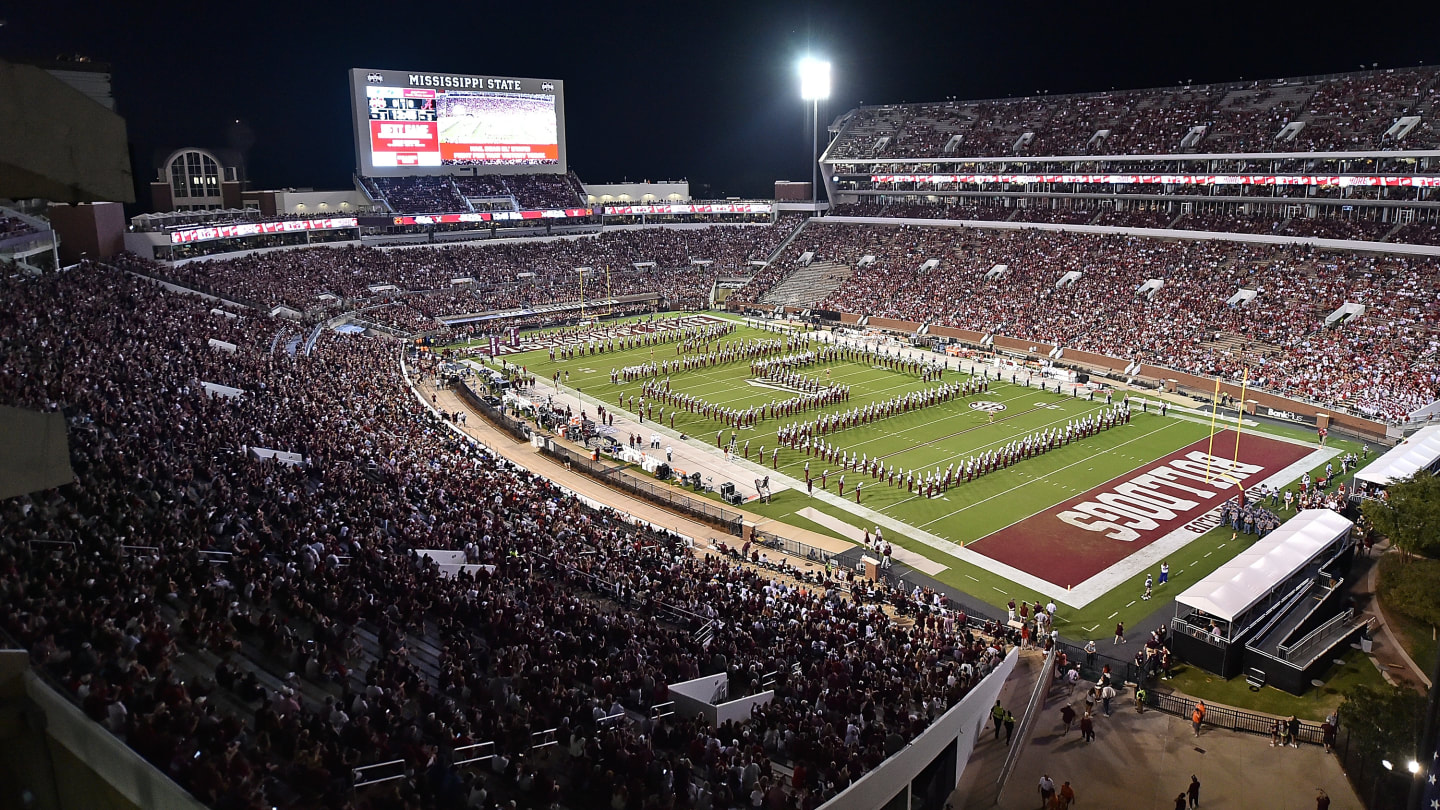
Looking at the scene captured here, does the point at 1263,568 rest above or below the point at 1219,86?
below

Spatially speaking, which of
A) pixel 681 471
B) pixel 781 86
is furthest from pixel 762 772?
pixel 781 86

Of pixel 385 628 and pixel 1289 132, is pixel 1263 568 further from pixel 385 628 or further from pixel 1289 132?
pixel 1289 132

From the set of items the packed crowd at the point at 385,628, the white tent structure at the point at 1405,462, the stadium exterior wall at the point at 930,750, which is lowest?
the stadium exterior wall at the point at 930,750

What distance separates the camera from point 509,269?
57938mm

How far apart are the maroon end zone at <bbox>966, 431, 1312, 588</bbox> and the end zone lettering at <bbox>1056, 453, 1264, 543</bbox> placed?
0.02 m

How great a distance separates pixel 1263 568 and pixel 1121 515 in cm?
618

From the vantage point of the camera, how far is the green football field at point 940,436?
24.5 metres

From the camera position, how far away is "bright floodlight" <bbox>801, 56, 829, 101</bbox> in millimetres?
59562

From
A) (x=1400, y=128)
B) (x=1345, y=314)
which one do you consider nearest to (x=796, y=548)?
(x=1345, y=314)

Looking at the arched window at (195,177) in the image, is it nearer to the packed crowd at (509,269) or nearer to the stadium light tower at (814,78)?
the packed crowd at (509,269)

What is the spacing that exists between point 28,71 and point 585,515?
19678 millimetres

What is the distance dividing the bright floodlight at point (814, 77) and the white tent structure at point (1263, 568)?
47035 mm

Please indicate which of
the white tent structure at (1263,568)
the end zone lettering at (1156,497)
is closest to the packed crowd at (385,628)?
the white tent structure at (1263,568)

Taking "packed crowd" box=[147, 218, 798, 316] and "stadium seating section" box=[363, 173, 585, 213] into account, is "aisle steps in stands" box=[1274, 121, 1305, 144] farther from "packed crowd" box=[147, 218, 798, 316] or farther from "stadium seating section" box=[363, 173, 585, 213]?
"stadium seating section" box=[363, 173, 585, 213]
